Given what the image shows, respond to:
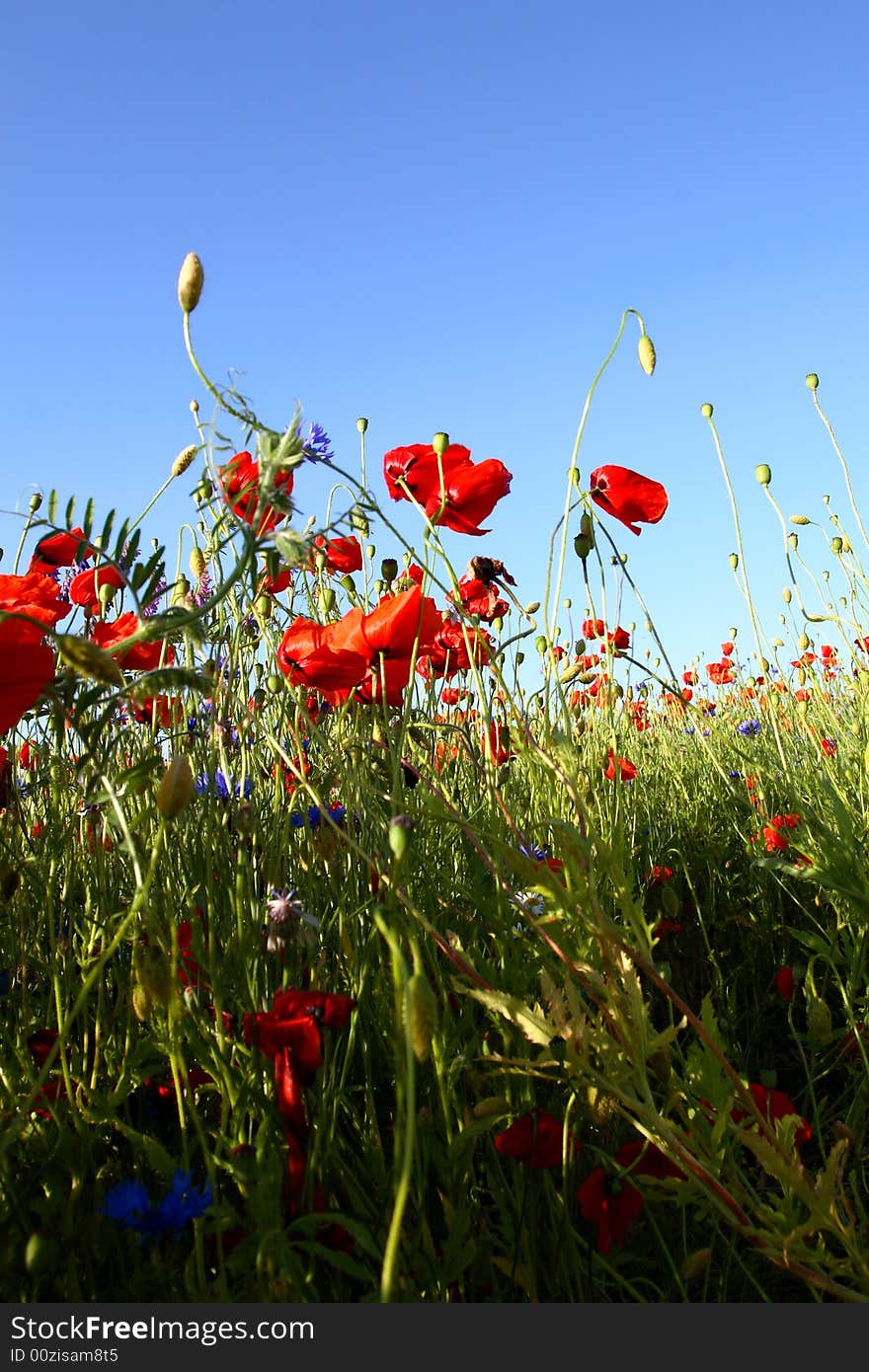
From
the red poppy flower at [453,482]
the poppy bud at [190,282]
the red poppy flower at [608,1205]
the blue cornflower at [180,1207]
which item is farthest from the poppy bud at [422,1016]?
the red poppy flower at [453,482]

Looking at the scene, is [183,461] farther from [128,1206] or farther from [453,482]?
[128,1206]

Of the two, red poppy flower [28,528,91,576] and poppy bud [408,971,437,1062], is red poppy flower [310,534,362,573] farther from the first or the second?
poppy bud [408,971,437,1062]

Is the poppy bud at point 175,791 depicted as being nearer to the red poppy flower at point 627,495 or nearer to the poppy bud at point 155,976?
the poppy bud at point 155,976

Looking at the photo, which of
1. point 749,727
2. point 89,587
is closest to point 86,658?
point 89,587

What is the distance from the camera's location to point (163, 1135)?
1193 mm

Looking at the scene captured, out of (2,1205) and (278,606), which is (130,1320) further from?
(278,606)

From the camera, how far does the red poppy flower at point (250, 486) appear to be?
0.88 m

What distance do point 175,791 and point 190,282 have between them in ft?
1.70

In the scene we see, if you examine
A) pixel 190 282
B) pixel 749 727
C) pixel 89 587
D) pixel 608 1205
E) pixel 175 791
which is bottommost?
pixel 608 1205

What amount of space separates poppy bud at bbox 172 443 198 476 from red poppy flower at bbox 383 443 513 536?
1.04 ft

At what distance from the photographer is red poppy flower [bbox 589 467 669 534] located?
5.17 feet

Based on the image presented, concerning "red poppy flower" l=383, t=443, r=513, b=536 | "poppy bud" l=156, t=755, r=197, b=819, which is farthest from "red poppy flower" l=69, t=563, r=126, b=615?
"poppy bud" l=156, t=755, r=197, b=819

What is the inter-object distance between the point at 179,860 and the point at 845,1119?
47.1 inches

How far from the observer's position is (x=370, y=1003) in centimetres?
130
